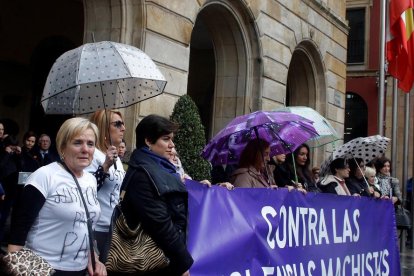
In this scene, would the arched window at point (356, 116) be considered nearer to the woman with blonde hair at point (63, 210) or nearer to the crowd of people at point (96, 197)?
the crowd of people at point (96, 197)

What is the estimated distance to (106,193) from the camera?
4.05 metres

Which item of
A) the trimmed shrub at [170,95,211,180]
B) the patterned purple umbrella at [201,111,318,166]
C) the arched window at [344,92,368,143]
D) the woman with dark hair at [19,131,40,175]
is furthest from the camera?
the arched window at [344,92,368,143]

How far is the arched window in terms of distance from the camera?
30.4 m

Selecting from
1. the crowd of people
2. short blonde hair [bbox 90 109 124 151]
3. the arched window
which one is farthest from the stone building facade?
the arched window

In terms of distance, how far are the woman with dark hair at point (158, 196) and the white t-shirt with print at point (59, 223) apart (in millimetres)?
356

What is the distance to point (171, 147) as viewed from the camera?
12.8 ft

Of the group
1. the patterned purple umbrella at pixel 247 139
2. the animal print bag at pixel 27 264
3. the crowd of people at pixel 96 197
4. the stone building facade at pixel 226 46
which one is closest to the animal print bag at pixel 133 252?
the crowd of people at pixel 96 197

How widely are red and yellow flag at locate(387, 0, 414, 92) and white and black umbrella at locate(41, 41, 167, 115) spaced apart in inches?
384

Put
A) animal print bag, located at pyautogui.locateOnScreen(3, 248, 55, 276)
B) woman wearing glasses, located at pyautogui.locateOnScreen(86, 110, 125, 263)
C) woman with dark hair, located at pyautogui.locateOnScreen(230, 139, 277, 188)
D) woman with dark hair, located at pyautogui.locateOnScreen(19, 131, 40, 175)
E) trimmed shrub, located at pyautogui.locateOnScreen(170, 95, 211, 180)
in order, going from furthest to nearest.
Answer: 1. trimmed shrub, located at pyautogui.locateOnScreen(170, 95, 211, 180)
2. woman with dark hair, located at pyautogui.locateOnScreen(19, 131, 40, 175)
3. woman with dark hair, located at pyautogui.locateOnScreen(230, 139, 277, 188)
4. woman wearing glasses, located at pyautogui.locateOnScreen(86, 110, 125, 263)
5. animal print bag, located at pyautogui.locateOnScreen(3, 248, 55, 276)

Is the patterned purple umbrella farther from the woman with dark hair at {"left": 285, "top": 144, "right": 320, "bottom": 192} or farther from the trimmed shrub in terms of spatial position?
the trimmed shrub

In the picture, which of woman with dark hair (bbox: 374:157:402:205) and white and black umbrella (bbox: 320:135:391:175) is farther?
woman with dark hair (bbox: 374:157:402:205)

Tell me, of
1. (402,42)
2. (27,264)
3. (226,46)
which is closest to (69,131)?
(27,264)

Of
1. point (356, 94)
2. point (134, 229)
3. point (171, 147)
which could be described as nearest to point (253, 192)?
point (171, 147)

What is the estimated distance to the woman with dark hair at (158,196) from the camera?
3.47 m
